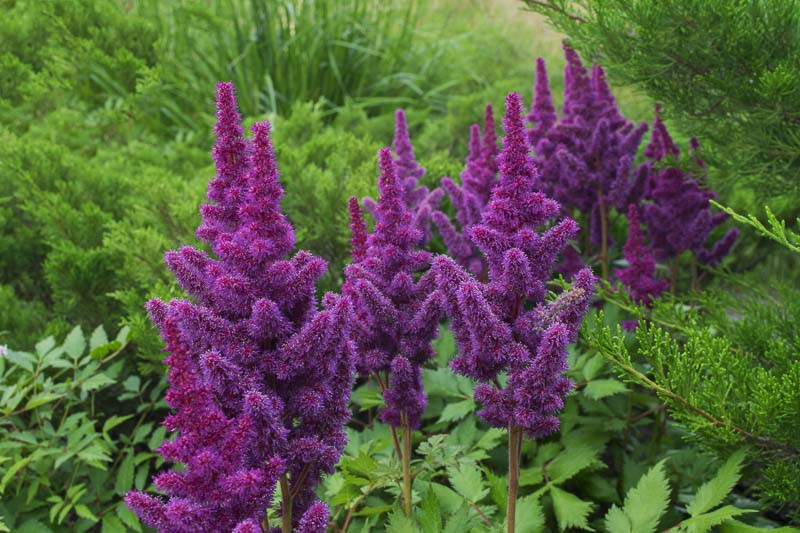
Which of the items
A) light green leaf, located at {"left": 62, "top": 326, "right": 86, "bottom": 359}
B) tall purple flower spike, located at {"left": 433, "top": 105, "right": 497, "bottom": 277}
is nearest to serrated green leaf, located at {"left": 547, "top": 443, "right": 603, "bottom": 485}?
tall purple flower spike, located at {"left": 433, "top": 105, "right": 497, "bottom": 277}

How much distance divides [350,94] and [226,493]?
7.38 meters

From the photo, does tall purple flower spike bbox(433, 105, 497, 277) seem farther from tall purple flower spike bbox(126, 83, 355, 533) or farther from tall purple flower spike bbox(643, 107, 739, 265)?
tall purple flower spike bbox(126, 83, 355, 533)

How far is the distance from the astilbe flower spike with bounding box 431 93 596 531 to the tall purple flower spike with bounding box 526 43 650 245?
5.00ft

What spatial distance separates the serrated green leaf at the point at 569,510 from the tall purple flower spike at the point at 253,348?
3.25 feet

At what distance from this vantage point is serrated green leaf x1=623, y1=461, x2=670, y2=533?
7.47 ft

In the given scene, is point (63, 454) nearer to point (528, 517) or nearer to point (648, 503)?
point (528, 517)

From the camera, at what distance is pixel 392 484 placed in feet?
7.99

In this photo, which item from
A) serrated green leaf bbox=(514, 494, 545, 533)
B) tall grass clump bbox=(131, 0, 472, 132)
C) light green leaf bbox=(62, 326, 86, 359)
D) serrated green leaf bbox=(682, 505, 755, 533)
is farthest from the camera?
tall grass clump bbox=(131, 0, 472, 132)

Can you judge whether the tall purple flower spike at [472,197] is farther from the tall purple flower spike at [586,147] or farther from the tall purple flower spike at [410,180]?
the tall purple flower spike at [586,147]

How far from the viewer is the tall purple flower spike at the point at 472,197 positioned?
10.1 ft

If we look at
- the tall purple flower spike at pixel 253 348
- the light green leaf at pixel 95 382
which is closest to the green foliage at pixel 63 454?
the light green leaf at pixel 95 382

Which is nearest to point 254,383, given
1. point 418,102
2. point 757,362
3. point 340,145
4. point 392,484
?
point 392,484

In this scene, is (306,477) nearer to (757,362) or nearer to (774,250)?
(757,362)

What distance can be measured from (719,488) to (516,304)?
0.91 meters
